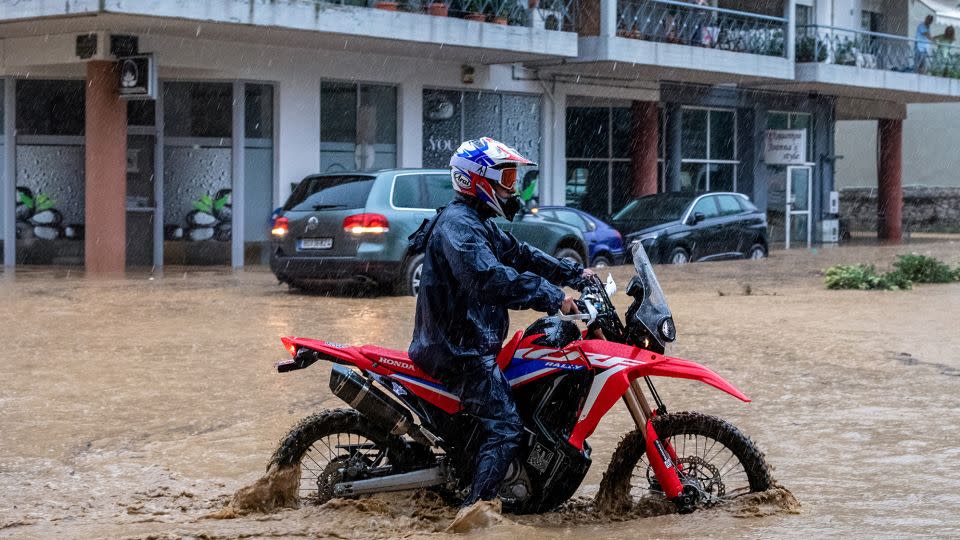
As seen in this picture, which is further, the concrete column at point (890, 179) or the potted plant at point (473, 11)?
the concrete column at point (890, 179)

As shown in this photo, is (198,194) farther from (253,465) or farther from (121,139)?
(253,465)

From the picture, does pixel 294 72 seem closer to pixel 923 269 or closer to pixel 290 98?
pixel 290 98

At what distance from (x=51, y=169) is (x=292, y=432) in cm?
1813

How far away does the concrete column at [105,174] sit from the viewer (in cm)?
2112

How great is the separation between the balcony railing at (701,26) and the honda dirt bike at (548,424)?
21.2 meters

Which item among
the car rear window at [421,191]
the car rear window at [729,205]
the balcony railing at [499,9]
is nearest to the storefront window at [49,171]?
the balcony railing at [499,9]

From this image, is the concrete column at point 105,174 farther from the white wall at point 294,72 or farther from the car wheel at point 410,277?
the car wheel at point 410,277

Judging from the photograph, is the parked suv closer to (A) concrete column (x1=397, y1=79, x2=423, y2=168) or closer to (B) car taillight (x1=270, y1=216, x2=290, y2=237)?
(B) car taillight (x1=270, y1=216, x2=290, y2=237)

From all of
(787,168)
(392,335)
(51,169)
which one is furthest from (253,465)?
(787,168)

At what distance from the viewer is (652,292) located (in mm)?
5527

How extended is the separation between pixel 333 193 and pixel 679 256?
881cm

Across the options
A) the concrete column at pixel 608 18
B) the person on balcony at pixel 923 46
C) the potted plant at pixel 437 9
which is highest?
the person on balcony at pixel 923 46

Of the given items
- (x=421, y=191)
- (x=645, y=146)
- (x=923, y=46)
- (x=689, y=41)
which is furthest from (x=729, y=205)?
(x=923, y=46)

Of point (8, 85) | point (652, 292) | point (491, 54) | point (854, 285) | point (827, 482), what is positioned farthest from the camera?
point (491, 54)
